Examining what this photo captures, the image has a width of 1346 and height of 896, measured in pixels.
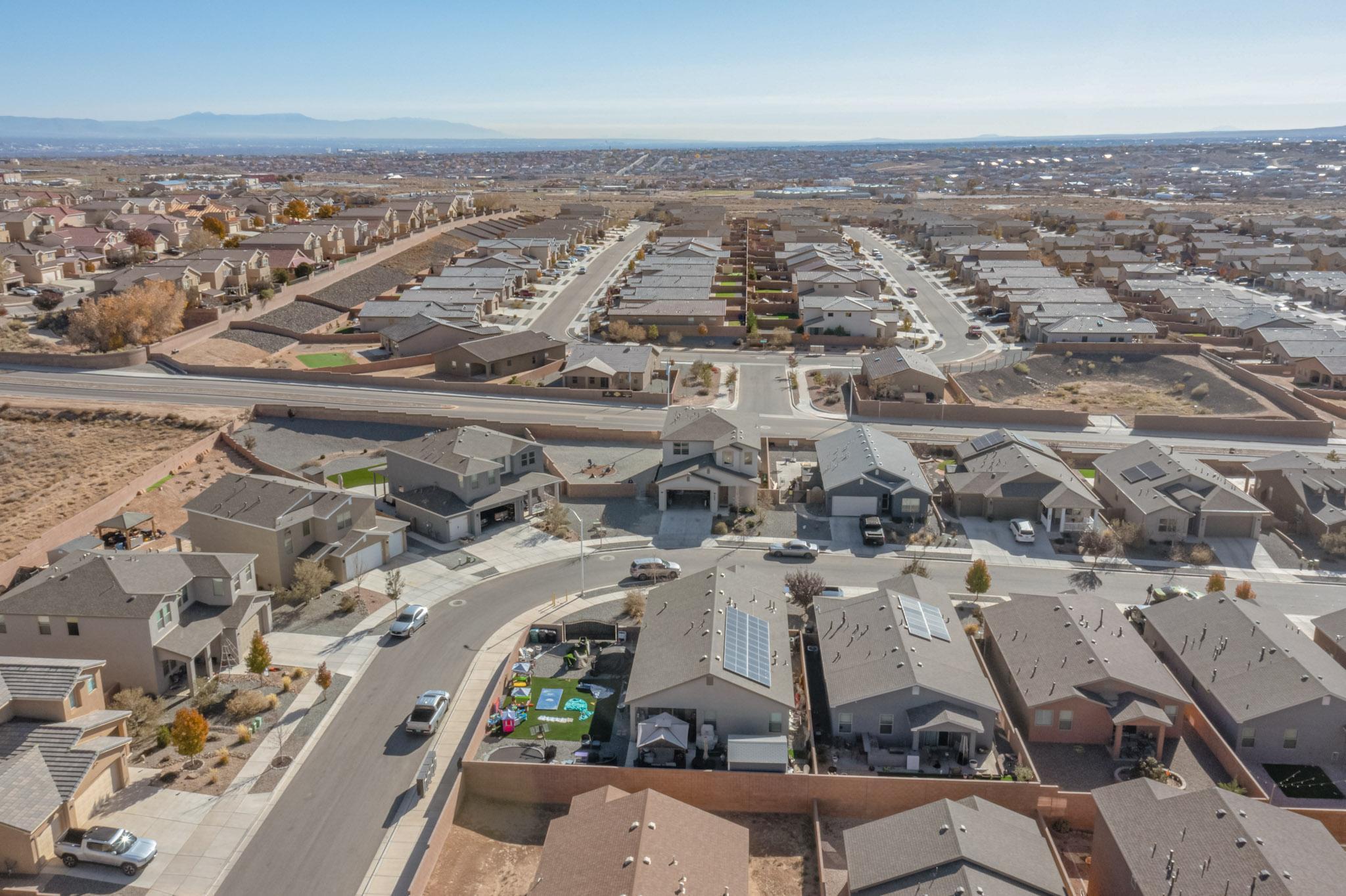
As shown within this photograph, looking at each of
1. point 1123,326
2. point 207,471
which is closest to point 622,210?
point 1123,326

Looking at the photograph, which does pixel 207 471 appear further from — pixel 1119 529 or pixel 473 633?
pixel 1119 529

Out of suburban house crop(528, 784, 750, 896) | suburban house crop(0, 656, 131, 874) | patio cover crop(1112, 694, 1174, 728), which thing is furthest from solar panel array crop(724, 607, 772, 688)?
suburban house crop(0, 656, 131, 874)

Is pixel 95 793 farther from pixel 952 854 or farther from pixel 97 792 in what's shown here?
pixel 952 854

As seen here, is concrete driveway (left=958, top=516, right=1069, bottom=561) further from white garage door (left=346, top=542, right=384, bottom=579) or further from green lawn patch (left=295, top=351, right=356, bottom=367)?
green lawn patch (left=295, top=351, right=356, bottom=367)

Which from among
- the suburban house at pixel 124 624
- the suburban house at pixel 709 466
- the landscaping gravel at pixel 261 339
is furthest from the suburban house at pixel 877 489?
the landscaping gravel at pixel 261 339

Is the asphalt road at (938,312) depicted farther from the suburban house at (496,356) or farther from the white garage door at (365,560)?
the white garage door at (365,560)
